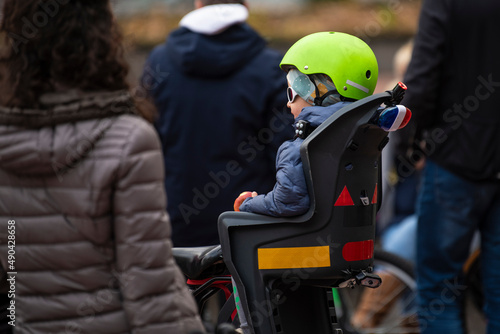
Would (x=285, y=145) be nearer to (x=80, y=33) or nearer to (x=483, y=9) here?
(x=80, y=33)

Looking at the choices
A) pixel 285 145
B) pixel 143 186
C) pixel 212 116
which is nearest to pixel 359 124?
pixel 285 145

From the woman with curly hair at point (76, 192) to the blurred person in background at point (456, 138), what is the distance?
79.2 inches

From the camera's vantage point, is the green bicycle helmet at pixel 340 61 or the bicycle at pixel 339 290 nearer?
the green bicycle helmet at pixel 340 61

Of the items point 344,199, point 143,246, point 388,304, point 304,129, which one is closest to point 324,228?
point 344,199

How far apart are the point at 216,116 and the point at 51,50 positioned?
1.71 m

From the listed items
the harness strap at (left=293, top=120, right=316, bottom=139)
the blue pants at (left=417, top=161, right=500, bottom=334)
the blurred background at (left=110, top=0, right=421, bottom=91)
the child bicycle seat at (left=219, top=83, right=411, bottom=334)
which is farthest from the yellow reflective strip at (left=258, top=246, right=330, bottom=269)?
the blurred background at (left=110, top=0, right=421, bottom=91)

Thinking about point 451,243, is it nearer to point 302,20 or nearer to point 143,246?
point 143,246

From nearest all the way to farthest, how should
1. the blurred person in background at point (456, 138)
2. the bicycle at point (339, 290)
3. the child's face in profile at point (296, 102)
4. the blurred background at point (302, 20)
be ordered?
the child's face in profile at point (296, 102) → the bicycle at point (339, 290) → the blurred person in background at point (456, 138) → the blurred background at point (302, 20)

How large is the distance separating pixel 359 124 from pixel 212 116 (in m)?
1.59

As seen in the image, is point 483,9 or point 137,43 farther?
point 137,43

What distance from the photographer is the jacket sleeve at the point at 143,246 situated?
2.28 metres

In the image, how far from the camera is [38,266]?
92.4 inches

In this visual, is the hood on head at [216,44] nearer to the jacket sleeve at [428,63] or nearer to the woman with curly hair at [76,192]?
the jacket sleeve at [428,63]

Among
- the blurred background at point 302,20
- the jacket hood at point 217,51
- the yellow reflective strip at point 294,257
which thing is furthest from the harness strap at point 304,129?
the blurred background at point 302,20
